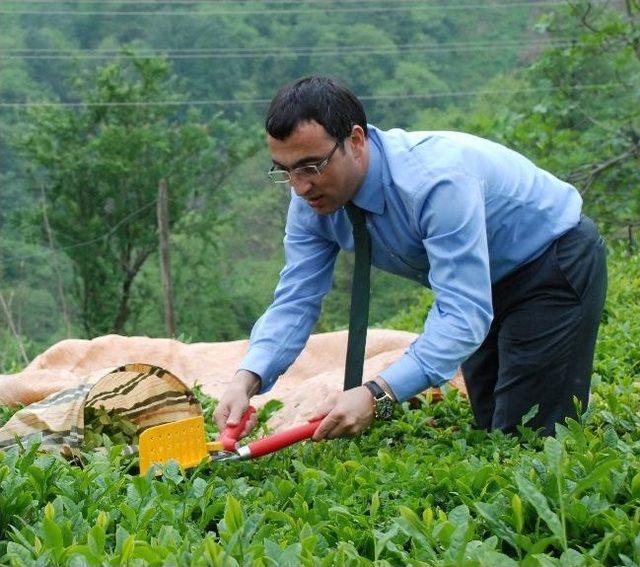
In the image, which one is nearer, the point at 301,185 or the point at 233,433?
the point at 301,185

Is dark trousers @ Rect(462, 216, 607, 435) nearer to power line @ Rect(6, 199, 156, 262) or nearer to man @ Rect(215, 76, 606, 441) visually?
man @ Rect(215, 76, 606, 441)

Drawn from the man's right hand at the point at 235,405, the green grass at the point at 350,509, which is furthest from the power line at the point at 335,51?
the green grass at the point at 350,509

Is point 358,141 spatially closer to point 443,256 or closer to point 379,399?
point 443,256

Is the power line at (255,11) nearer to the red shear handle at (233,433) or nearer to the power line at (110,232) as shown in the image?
the power line at (110,232)

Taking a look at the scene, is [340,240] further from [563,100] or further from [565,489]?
[563,100]

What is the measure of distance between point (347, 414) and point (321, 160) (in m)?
0.77

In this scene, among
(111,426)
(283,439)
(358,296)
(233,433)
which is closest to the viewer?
(283,439)

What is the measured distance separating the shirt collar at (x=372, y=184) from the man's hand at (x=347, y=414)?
62 cm

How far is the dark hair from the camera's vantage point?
357 centimetres

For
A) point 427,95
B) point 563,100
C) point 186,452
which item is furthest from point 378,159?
point 427,95

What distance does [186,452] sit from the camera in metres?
3.67

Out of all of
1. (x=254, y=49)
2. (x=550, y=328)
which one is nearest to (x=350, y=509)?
(x=550, y=328)

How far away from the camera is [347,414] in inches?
140

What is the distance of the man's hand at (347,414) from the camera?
355 cm
